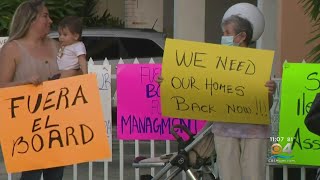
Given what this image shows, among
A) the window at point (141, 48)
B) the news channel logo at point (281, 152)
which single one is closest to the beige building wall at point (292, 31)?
the window at point (141, 48)

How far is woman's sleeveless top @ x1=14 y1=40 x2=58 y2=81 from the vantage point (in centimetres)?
590

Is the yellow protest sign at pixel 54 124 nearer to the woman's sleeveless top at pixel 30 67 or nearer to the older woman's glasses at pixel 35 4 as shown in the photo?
the woman's sleeveless top at pixel 30 67

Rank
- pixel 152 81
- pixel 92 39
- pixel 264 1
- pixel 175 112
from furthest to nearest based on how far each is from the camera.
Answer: pixel 92 39 < pixel 264 1 < pixel 152 81 < pixel 175 112

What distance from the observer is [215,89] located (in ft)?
19.7

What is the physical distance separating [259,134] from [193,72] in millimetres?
663

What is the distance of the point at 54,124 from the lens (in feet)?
19.8

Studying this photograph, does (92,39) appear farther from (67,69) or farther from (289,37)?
(67,69)

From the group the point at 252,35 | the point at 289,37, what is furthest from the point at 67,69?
the point at 289,37

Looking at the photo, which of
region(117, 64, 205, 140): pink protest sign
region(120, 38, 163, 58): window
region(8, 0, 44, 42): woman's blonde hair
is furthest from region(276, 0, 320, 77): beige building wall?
region(8, 0, 44, 42): woman's blonde hair

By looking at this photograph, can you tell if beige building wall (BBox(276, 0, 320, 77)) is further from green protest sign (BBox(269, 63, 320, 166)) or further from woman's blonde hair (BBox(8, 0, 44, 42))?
woman's blonde hair (BBox(8, 0, 44, 42))

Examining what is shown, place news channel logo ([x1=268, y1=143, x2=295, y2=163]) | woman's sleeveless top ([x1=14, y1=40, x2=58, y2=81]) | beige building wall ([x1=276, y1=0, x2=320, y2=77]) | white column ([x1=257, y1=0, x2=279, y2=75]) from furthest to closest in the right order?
white column ([x1=257, y1=0, x2=279, y2=75]) → beige building wall ([x1=276, y1=0, x2=320, y2=77]) → news channel logo ([x1=268, y1=143, x2=295, y2=163]) → woman's sleeveless top ([x1=14, y1=40, x2=58, y2=81])

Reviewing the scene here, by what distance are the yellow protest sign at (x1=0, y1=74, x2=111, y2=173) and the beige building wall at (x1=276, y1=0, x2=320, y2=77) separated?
14.7 feet

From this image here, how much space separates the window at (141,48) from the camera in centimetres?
1264

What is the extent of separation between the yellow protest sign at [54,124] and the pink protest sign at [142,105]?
1.13m
